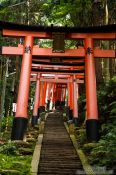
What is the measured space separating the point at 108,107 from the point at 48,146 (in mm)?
3690

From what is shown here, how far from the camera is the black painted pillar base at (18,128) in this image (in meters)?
16.1

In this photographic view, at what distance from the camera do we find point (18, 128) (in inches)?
638

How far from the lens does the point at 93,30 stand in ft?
57.6

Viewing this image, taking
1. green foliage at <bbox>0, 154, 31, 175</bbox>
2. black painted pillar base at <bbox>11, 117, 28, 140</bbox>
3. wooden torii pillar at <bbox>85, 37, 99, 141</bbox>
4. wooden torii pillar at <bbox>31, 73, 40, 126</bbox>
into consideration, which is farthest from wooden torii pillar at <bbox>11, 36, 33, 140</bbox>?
wooden torii pillar at <bbox>31, 73, 40, 126</bbox>

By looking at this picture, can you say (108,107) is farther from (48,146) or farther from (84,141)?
(48,146)

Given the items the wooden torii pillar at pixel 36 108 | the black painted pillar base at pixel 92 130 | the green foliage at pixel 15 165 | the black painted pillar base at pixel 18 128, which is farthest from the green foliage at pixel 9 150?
the wooden torii pillar at pixel 36 108

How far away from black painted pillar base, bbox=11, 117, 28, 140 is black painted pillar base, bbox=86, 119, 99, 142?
9.96 feet

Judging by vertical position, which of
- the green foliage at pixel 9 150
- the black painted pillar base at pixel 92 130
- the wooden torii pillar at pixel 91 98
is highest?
the wooden torii pillar at pixel 91 98

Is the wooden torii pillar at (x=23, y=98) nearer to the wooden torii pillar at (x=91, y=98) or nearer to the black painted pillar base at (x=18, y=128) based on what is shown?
the black painted pillar base at (x=18, y=128)

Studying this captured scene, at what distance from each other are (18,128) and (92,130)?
3.43 metres

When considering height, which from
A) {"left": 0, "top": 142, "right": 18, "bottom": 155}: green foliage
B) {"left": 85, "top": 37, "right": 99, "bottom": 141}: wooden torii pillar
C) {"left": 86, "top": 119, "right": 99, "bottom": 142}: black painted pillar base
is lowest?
{"left": 0, "top": 142, "right": 18, "bottom": 155}: green foliage

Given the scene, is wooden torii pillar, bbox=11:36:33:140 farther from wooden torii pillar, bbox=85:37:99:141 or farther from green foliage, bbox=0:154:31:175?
green foliage, bbox=0:154:31:175

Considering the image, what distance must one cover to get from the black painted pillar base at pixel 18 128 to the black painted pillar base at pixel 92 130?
3037mm

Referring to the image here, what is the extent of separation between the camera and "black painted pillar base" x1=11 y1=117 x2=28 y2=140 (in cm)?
1608
